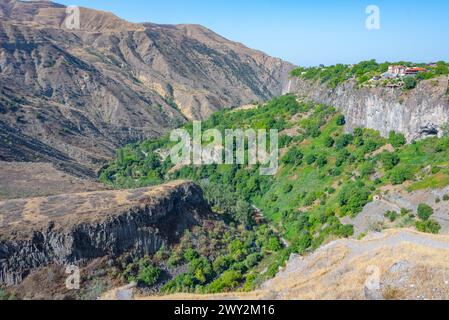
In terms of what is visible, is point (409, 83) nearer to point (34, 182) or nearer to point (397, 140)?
point (397, 140)

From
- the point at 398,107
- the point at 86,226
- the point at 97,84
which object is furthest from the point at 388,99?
the point at 97,84

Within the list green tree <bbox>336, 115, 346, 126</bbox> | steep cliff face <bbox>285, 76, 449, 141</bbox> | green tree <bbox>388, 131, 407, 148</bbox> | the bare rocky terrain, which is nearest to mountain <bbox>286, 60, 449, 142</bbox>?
steep cliff face <bbox>285, 76, 449, 141</bbox>

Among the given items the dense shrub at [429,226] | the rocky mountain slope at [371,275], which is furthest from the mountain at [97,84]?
the rocky mountain slope at [371,275]

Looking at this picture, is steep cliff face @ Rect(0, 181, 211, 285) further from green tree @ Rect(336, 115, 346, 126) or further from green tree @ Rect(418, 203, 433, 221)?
green tree @ Rect(336, 115, 346, 126)

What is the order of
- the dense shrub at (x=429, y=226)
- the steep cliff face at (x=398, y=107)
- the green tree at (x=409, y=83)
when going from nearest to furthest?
the dense shrub at (x=429, y=226)
the steep cliff face at (x=398, y=107)
the green tree at (x=409, y=83)

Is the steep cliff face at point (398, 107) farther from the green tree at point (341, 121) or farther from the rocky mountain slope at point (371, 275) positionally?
the rocky mountain slope at point (371, 275)
